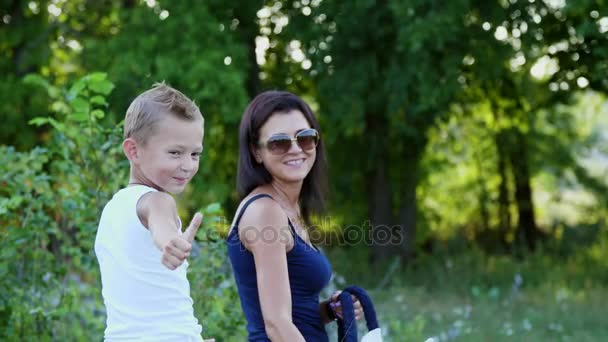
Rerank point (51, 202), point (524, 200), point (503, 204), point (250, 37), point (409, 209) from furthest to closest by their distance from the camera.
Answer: point (503, 204) < point (524, 200) < point (409, 209) < point (250, 37) < point (51, 202)

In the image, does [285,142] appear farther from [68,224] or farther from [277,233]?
[68,224]

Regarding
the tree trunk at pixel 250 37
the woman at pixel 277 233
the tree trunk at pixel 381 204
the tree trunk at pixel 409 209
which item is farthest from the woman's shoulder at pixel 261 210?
the tree trunk at pixel 409 209

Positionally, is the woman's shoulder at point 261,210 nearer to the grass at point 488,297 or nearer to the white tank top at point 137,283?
A: the white tank top at point 137,283

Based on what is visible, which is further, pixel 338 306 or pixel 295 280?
pixel 338 306

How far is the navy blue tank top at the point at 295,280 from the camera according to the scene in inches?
108

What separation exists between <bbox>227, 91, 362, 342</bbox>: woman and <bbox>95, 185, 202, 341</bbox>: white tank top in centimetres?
35

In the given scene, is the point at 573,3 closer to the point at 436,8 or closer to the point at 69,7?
the point at 436,8

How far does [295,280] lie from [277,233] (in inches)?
8.5

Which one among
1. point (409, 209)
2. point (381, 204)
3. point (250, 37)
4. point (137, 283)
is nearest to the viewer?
point (137, 283)

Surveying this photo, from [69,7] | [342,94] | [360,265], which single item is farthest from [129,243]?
[69,7]

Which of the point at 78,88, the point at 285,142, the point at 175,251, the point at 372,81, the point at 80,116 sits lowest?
the point at 175,251

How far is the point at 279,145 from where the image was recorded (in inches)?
112

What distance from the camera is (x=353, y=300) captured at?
2936mm

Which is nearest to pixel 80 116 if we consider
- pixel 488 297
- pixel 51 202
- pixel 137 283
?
pixel 51 202
